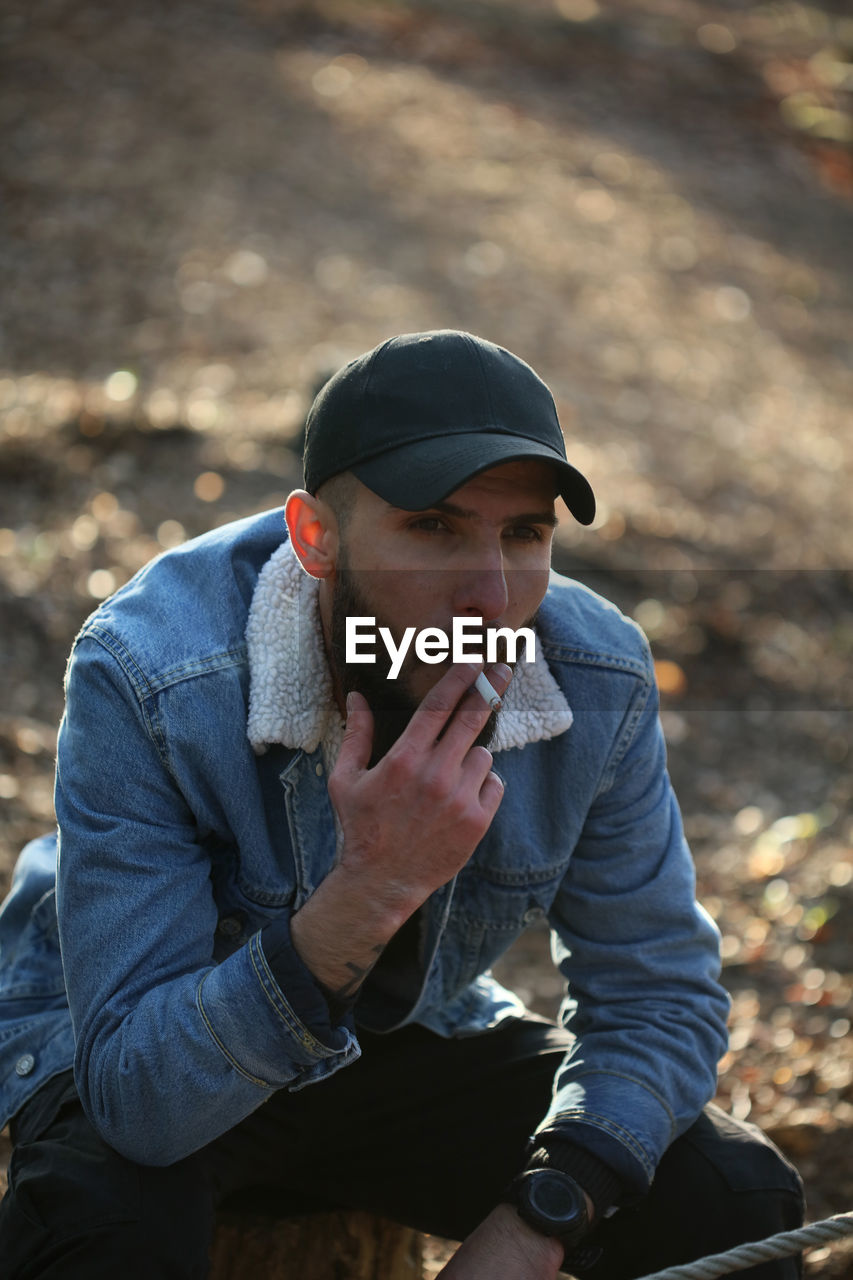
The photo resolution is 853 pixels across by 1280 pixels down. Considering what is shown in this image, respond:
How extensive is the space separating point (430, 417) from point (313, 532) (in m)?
0.35

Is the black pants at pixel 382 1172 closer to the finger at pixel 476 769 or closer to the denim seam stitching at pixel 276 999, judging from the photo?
the denim seam stitching at pixel 276 999

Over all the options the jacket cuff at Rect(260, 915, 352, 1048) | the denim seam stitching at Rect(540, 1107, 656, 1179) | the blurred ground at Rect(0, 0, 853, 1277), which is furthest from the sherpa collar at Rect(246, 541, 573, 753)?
the blurred ground at Rect(0, 0, 853, 1277)

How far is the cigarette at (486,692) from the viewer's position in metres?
2.28

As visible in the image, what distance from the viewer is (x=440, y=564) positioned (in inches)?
93.0

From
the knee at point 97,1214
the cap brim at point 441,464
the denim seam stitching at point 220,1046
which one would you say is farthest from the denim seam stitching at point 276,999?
the cap brim at point 441,464

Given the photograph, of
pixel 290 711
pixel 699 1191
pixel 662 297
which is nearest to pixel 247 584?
pixel 290 711

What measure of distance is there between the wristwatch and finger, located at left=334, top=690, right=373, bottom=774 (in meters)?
0.90

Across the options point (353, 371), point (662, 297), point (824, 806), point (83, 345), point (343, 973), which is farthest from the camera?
point (662, 297)

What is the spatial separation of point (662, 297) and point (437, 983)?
10392 millimetres

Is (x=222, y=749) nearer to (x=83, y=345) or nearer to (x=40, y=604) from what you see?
(x=40, y=604)

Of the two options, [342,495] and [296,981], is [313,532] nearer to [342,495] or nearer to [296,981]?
[342,495]

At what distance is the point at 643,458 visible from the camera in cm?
888

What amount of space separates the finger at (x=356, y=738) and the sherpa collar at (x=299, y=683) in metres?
0.20

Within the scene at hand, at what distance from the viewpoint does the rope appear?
2334 millimetres
